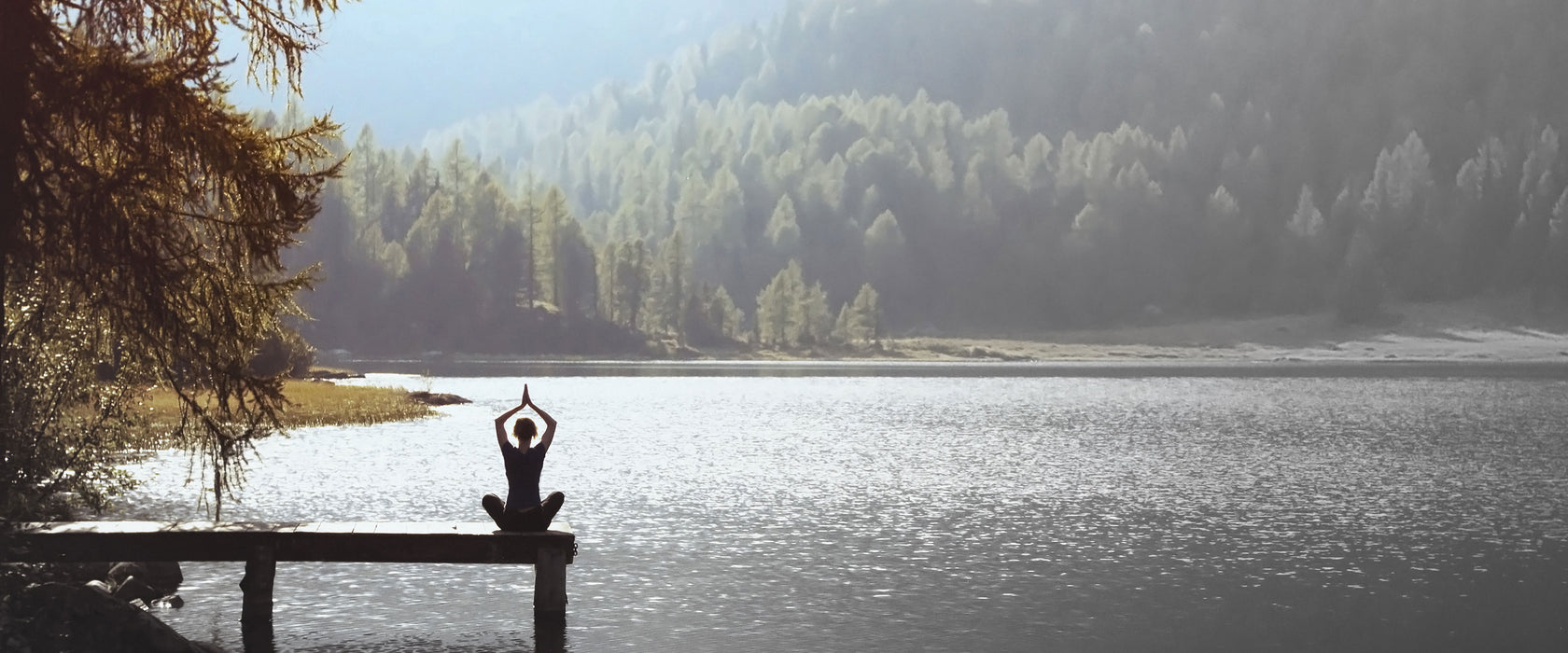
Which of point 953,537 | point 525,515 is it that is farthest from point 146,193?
point 953,537

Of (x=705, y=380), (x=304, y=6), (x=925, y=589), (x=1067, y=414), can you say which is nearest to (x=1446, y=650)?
(x=925, y=589)

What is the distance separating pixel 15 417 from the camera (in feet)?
72.0

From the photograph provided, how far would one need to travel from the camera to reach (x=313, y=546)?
81.6 feet

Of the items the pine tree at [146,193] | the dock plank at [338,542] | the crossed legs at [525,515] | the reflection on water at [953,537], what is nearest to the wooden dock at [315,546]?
the dock plank at [338,542]

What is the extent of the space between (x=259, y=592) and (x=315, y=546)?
5.09ft

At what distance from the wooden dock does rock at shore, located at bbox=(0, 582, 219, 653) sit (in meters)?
2.70

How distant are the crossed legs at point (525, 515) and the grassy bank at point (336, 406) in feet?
154

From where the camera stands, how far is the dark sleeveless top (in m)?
24.4

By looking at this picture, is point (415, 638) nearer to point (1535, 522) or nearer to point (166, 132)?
point (166, 132)

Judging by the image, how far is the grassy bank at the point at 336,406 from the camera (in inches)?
2970

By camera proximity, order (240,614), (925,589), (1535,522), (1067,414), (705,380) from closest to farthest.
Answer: (240,614), (925,589), (1535,522), (1067,414), (705,380)

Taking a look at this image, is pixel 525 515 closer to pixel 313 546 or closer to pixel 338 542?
pixel 338 542

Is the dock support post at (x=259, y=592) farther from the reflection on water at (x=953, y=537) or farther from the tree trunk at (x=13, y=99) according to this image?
the tree trunk at (x=13, y=99)

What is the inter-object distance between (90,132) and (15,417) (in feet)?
15.8
